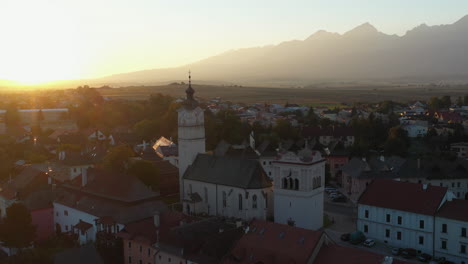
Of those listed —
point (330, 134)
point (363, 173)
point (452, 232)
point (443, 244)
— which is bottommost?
point (443, 244)

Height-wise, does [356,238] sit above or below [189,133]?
below

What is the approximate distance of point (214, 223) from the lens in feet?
115

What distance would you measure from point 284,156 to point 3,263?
79.2ft

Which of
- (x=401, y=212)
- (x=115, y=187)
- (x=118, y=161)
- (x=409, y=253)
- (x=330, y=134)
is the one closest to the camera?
(x=409, y=253)

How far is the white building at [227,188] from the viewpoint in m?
44.5

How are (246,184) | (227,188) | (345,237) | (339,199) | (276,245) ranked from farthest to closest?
1. (339,199)
2. (227,188)
3. (246,184)
4. (345,237)
5. (276,245)

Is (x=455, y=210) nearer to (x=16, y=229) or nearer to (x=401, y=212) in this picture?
(x=401, y=212)

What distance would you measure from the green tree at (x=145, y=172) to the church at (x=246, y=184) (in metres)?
3.30

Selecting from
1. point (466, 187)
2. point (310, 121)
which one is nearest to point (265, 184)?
point (466, 187)

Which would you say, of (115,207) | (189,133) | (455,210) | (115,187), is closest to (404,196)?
(455,210)

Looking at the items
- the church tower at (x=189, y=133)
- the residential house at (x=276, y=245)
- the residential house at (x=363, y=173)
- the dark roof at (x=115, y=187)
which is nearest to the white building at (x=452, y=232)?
the residential house at (x=276, y=245)

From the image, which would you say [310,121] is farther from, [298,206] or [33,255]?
[33,255]

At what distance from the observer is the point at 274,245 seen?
29531mm

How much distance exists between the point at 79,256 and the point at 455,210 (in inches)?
1156
